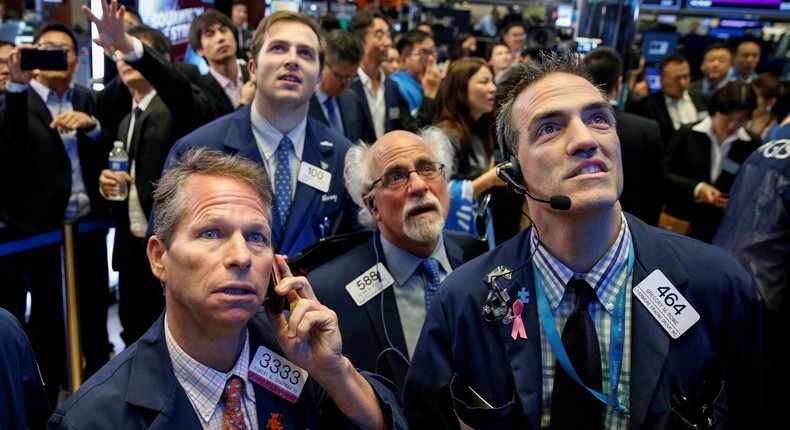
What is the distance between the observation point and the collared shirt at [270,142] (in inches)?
119

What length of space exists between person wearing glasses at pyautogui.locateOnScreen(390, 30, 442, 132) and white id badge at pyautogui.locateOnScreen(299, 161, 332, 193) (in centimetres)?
230

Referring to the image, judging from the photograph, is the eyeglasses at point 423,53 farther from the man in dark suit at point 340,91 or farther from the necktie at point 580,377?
the necktie at point 580,377

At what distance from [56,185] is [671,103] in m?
5.36

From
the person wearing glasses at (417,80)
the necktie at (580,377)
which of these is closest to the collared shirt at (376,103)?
the person wearing glasses at (417,80)

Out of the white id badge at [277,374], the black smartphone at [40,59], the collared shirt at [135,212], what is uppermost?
the black smartphone at [40,59]

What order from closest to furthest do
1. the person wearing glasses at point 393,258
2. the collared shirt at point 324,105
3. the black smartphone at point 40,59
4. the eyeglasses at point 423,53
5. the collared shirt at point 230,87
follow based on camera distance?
the person wearing glasses at point 393,258 < the black smartphone at point 40,59 < the collared shirt at point 324,105 < the collared shirt at point 230,87 < the eyeglasses at point 423,53

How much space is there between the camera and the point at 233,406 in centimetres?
168

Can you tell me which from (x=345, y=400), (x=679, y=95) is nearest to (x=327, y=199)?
(x=345, y=400)

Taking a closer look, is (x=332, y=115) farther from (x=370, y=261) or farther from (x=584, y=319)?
(x=584, y=319)

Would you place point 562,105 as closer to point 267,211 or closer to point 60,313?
point 267,211

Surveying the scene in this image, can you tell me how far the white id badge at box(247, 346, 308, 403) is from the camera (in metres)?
1.71

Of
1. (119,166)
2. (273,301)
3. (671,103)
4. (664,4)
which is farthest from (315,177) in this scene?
(664,4)

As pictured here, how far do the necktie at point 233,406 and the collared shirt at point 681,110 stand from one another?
Answer: 579cm

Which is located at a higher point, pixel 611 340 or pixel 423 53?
pixel 423 53
